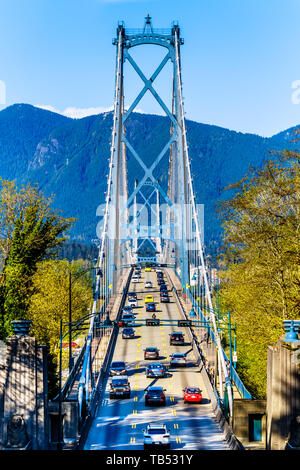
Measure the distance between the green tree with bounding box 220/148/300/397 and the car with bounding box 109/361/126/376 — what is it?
11459 millimetres

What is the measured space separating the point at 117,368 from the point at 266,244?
65.7 ft

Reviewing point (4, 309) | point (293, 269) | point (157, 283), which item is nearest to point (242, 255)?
point (293, 269)

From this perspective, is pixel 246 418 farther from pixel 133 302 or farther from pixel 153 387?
pixel 133 302

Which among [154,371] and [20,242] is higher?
[20,242]

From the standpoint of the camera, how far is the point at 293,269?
38062 mm

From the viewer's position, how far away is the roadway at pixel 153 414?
121 ft

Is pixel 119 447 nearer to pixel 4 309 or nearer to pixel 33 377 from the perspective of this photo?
pixel 33 377

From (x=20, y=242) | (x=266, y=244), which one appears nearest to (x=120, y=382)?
(x=266, y=244)

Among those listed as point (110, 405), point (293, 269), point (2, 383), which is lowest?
point (110, 405)

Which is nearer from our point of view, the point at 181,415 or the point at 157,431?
the point at 157,431

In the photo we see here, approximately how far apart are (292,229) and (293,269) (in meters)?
3.15

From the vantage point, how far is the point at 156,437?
34719mm
